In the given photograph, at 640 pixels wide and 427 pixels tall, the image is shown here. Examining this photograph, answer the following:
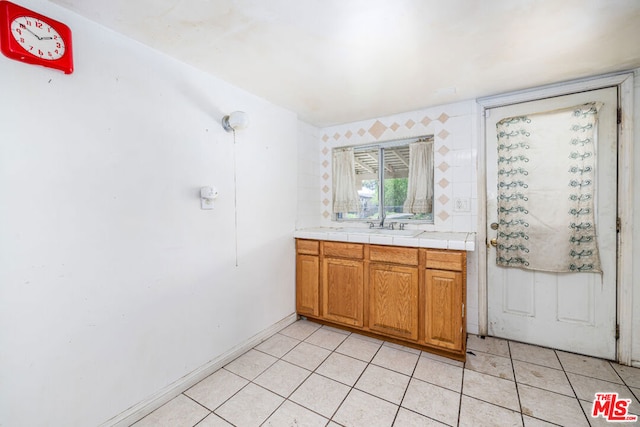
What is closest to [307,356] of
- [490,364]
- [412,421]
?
[412,421]

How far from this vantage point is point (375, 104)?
2.58 m

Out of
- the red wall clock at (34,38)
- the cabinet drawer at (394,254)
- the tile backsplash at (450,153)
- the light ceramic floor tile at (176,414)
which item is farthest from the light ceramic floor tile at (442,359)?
the red wall clock at (34,38)

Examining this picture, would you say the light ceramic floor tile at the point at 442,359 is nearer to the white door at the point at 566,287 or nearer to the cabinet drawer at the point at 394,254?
the white door at the point at 566,287

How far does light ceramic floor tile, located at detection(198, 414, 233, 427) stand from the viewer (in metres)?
1.49

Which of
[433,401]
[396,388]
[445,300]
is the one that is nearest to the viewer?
[433,401]

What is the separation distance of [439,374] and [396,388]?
39 centimetres

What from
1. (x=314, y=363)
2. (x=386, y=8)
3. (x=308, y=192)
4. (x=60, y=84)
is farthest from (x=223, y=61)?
(x=314, y=363)

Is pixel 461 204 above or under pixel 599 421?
above

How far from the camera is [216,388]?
1801 millimetres

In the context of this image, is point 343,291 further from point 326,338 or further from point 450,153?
point 450,153

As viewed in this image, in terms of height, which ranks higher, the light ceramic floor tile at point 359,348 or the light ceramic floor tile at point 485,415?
the light ceramic floor tile at point 485,415

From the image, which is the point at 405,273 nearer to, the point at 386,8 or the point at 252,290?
the point at 252,290

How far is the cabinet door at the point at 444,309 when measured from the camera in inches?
80.7

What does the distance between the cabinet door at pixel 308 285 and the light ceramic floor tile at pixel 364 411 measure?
1083 mm
